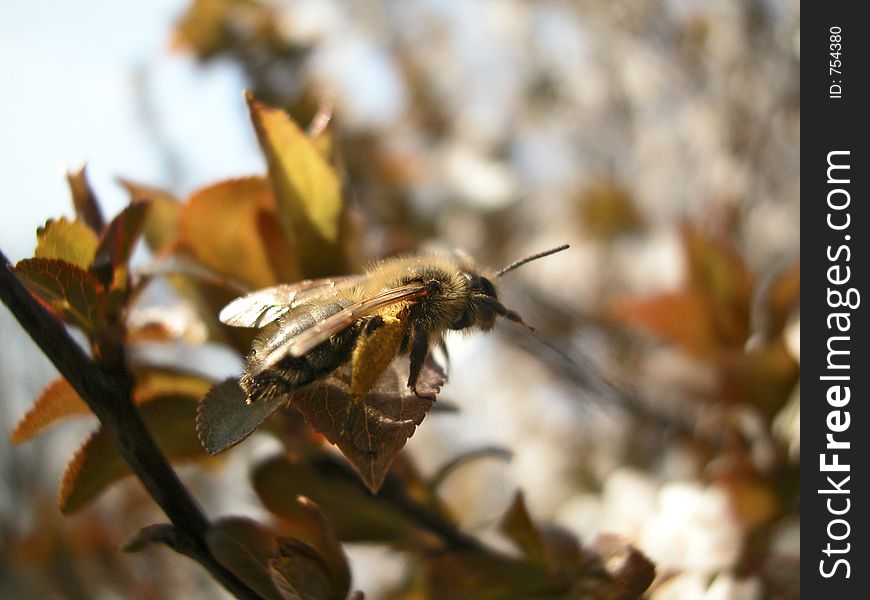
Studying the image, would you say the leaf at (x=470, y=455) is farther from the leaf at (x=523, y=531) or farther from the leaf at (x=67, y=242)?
the leaf at (x=67, y=242)

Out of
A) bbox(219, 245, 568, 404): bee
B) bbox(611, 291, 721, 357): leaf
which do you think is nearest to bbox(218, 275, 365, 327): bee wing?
bbox(219, 245, 568, 404): bee

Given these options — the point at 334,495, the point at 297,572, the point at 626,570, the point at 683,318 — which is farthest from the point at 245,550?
the point at 683,318

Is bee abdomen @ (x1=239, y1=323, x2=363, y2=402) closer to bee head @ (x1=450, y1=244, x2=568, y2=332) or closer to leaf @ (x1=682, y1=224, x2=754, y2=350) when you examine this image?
bee head @ (x1=450, y1=244, x2=568, y2=332)

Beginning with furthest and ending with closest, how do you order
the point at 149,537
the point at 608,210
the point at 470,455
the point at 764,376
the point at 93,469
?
the point at 608,210
the point at 764,376
the point at 470,455
the point at 93,469
the point at 149,537

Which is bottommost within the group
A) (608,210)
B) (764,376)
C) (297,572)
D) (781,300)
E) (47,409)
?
(297,572)

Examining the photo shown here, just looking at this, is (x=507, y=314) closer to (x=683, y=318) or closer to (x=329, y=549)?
(x=329, y=549)
